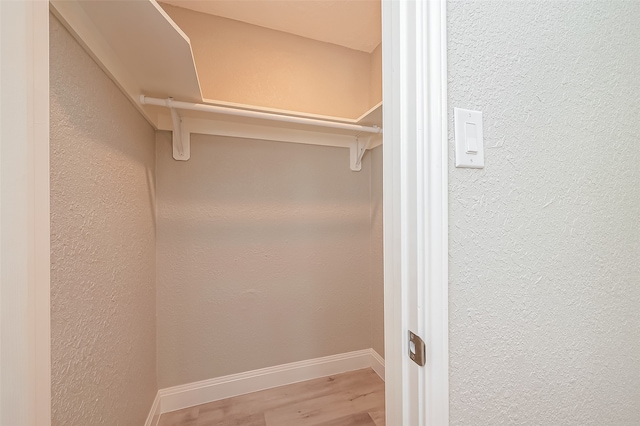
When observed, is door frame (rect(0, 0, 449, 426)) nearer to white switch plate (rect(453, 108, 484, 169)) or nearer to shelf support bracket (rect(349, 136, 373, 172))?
white switch plate (rect(453, 108, 484, 169))

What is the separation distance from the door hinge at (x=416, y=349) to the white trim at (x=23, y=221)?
586 mm

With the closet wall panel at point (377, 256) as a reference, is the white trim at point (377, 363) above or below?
below

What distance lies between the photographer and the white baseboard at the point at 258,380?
137 centimetres

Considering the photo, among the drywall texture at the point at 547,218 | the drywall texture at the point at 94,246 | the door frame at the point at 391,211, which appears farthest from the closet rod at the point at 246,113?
the drywall texture at the point at 547,218

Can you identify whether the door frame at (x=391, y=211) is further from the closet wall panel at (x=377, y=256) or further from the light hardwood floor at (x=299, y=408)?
the closet wall panel at (x=377, y=256)

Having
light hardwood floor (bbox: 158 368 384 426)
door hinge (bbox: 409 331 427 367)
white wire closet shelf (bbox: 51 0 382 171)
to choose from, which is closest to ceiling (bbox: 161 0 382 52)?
white wire closet shelf (bbox: 51 0 382 171)

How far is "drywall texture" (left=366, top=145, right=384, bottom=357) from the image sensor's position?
66.9 inches

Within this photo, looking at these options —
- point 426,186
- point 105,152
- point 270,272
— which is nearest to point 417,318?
point 426,186

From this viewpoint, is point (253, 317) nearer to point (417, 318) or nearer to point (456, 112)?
point (417, 318)

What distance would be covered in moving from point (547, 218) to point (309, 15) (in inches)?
66.2

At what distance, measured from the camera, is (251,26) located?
5.14 feet

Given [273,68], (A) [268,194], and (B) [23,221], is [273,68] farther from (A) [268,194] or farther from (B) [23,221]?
(B) [23,221]

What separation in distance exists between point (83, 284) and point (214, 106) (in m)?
0.92

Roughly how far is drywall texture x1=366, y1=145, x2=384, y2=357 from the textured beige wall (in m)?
0.43
